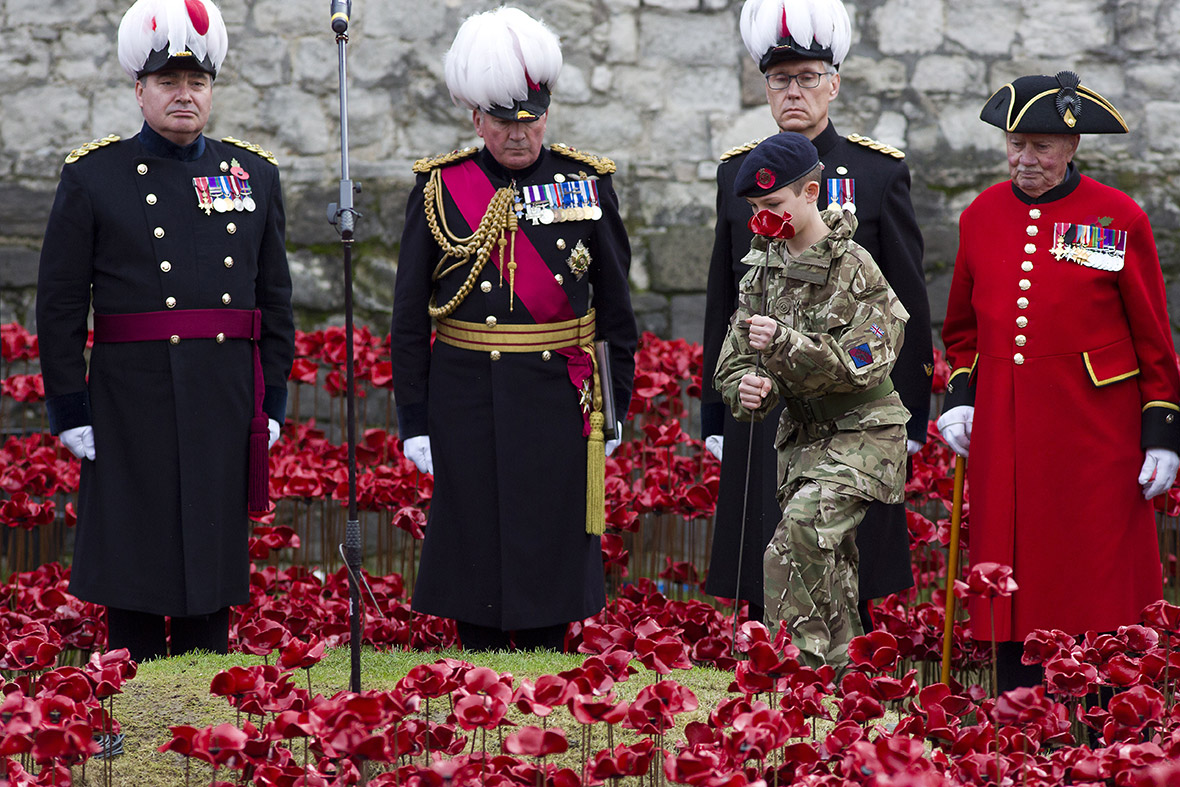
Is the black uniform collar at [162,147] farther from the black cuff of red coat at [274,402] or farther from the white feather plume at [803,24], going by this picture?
the white feather plume at [803,24]

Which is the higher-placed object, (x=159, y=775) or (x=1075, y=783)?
(x=1075, y=783)

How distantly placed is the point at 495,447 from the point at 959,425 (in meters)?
1.34

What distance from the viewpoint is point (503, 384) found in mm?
4219

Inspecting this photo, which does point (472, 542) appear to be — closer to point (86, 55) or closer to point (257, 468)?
point (257, 468)

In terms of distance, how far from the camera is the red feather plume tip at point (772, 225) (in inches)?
135

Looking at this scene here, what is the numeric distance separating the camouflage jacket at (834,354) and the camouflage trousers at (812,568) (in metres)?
0.06

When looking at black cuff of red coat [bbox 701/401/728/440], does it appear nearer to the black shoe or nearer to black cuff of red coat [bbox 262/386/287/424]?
black cuff of red coat [bbox 262/386/287/424]

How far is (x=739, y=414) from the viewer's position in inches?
142

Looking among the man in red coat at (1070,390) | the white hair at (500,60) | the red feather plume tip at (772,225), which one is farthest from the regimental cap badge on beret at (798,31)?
the red feather plume tip at (772,225)

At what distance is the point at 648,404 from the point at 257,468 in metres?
2.24

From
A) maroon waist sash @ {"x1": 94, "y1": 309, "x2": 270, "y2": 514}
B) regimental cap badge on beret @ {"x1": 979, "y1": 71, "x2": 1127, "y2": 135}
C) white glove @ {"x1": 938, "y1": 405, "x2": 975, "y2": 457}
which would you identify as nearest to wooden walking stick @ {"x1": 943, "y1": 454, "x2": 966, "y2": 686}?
white glove @ {"x1": 938, "y1": 405, "x2": 975, "y2": 457}

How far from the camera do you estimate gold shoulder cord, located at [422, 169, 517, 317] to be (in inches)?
165

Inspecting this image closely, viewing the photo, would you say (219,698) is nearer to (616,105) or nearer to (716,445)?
(716,445)

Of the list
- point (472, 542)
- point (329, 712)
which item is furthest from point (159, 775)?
point (472, 542)
